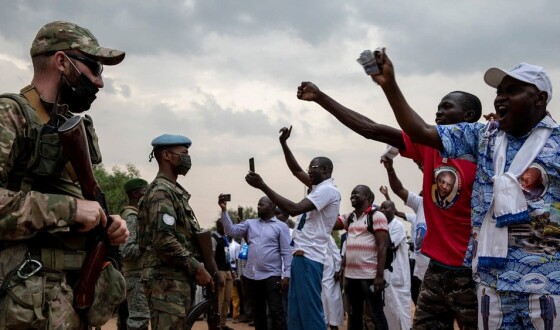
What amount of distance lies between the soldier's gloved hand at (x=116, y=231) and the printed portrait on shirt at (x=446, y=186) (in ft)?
7.02

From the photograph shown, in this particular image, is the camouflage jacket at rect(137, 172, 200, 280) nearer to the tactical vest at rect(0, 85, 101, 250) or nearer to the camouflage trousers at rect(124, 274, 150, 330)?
the camouflage trousers at rect(124, 274, 150, 330)

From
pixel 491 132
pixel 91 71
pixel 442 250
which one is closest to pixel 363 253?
pixel 442 250

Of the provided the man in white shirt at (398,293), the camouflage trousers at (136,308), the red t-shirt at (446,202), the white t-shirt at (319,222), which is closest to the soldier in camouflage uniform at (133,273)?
the camouflage trousers at (136,308)

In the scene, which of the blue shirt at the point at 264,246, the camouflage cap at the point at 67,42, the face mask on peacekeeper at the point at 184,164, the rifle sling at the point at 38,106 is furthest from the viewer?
the blue shirt at the point at 264,246

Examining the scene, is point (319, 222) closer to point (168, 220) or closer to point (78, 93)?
point (168, 220)

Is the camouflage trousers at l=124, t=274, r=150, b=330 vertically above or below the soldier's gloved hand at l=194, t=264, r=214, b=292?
below

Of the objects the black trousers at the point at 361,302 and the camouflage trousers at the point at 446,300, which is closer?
the camouflage trousers at the point at 446,300

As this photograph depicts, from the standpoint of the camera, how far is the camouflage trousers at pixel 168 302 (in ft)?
17.8

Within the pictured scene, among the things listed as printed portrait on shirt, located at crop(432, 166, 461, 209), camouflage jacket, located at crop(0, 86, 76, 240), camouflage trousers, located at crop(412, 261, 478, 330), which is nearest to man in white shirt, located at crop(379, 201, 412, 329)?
camouflage trousers, located at crop(412, 261, 478, 330)

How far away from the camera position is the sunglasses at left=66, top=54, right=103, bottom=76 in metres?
3.15

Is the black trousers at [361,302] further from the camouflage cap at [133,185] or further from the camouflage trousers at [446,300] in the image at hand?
the camouflage trousers at [446,300]

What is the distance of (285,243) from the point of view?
9.89 m

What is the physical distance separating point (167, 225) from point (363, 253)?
153 inches

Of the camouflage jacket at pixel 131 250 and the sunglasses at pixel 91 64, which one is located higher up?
the sunglasses at pixel 91 64
